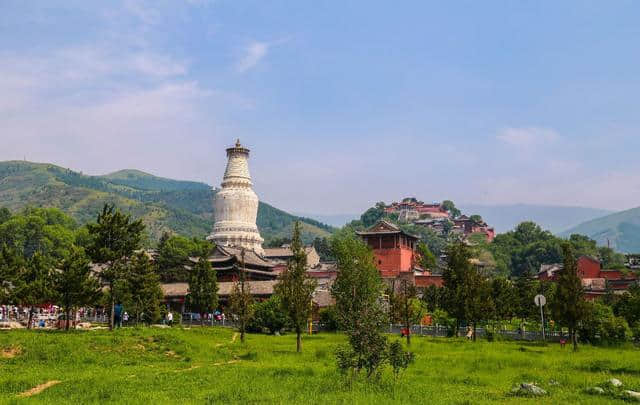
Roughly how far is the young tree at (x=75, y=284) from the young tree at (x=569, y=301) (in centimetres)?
2420

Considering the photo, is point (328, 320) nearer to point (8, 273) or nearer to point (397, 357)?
point (8, 273)

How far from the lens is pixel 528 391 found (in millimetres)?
19078

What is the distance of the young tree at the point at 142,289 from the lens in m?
40.8

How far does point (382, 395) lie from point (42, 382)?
10.5 meters

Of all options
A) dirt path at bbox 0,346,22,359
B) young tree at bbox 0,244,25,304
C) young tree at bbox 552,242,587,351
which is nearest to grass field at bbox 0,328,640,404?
dirt path at bbox 0,346,22,359

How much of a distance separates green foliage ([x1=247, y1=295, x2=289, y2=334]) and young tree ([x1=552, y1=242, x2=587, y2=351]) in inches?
699

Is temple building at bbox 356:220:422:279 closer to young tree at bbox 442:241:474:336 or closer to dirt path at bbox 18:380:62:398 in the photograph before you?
young tree at bbox 442:241:474:336

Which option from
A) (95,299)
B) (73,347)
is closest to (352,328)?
(73,347)

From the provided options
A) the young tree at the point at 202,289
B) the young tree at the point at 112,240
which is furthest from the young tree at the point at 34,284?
the young tree at the point at 202,289

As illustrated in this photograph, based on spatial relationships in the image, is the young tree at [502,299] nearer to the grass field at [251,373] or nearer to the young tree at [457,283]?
the young tree at [457,283]

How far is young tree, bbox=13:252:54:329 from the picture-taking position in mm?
35375

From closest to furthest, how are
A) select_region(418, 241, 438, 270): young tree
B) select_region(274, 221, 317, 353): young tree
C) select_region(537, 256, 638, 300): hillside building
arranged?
select_region(274, 221, 317, 353): young tree, select_region(537, 256, 638, 300): hillside building, select_region(418, 241, 438, 270): young tree

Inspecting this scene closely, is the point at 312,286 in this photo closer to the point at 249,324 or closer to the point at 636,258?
the point at 249,324

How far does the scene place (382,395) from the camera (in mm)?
18391
